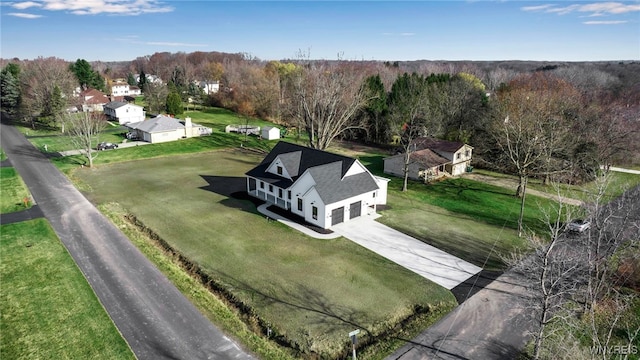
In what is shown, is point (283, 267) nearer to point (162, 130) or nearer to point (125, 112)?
point (162, 130)

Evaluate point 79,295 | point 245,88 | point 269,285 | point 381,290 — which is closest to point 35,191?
point 79,295

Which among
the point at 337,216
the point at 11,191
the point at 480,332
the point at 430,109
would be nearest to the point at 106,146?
the point at 11,191

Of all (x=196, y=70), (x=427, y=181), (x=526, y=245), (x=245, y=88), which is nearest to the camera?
(x=526, y=245)

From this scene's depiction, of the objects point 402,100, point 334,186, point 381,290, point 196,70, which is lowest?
point 381,290

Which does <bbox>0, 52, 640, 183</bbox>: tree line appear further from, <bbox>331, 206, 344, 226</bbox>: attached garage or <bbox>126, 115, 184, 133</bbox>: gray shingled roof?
<bbox>126, 115, 184, 133</bbox>: gray shingled roof

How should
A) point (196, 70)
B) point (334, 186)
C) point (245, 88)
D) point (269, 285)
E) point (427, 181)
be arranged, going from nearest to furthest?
point (269, 285) < point (334, 186) < point (427, 181) < point (245, 88) < point (196, 70)

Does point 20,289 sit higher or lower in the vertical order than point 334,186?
lower

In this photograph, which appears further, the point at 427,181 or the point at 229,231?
the point at 427,181

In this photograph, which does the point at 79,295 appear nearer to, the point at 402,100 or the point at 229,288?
the point at 229,288
